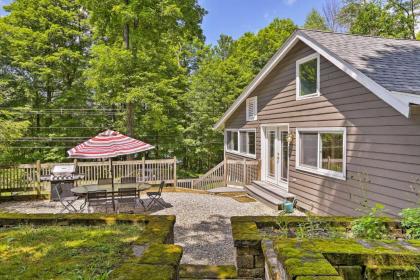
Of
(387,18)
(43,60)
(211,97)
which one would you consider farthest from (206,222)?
(387,18)

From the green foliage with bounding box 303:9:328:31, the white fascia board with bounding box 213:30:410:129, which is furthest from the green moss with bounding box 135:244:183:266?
the green foliage with bounding box 303:9:328:31

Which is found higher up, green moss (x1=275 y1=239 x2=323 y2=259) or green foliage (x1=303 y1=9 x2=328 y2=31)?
green foliage (x1=303 y1=9 x2=328 y2=31)

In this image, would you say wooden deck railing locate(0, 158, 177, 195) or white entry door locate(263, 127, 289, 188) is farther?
wooden deck railing locate(0, 158, 177, 195)

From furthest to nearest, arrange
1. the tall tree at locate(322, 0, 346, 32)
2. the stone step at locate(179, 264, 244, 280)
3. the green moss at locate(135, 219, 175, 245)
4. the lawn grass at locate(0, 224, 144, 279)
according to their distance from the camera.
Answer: the tall tree at locate(322, 0, 346, 32)
the stone step at locate(179, 264, 244, 280)
the green moss at locate(135, 219, 175, 245)
the lawn grass at locate(0, 224, 144, 279)

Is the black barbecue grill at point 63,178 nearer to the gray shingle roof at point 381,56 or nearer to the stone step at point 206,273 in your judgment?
the stone step at point 206,273

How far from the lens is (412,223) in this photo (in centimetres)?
336

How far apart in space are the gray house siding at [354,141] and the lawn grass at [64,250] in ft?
14.5

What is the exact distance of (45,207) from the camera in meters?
8.95

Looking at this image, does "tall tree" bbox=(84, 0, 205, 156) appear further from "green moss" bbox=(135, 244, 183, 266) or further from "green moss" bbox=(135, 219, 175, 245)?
"green moss" bbox=(135, 244, 183, 266)

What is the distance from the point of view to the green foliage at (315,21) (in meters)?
25.6

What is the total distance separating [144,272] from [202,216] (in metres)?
5.74

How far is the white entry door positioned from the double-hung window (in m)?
1.21

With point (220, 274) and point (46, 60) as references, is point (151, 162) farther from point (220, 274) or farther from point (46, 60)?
point (46, 60)

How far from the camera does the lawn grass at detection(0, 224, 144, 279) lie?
2650 mm
